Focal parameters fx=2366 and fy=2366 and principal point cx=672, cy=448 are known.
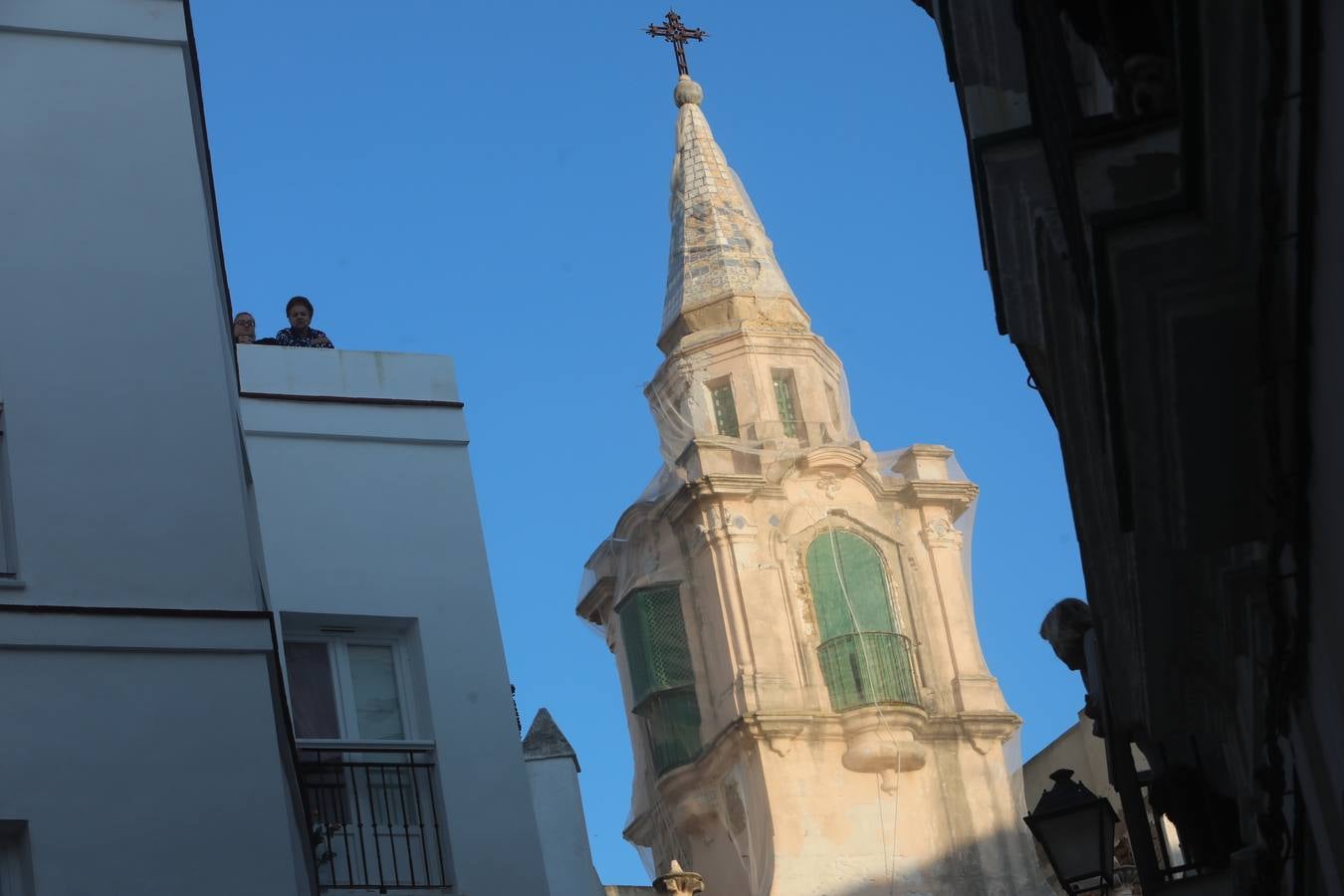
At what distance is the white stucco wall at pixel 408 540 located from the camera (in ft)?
46.2

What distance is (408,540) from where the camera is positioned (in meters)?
15.0

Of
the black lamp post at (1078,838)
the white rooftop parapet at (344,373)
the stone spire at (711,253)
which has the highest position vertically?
the stone spire at (711,253)

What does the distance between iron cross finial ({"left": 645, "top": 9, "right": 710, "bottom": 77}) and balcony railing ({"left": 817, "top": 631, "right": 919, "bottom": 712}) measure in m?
15.8

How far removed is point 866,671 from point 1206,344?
30971mm

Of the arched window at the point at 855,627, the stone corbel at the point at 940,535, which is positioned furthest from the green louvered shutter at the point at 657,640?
the stone corbel at the point at 940,535

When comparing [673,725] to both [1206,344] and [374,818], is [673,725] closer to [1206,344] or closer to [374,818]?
[374,818]

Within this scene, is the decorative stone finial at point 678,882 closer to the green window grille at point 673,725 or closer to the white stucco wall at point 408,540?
the green window grille at point 673,725

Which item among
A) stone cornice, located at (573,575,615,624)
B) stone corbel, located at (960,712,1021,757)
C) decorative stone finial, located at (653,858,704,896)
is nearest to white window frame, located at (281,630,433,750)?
decorative stone finial, located at (653,858,704,896)

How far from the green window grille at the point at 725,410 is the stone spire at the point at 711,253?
1274 millimetres

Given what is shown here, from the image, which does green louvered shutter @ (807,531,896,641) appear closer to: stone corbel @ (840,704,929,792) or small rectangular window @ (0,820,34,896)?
stone corbel @ (840,704,929,792)

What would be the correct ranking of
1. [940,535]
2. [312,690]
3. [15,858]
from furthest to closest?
[940,535]
[312,690]
[15,858]

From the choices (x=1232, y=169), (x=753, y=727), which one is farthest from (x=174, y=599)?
(x=753, y=727)

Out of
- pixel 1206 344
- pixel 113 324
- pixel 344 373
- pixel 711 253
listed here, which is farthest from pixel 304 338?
pixel 711 253

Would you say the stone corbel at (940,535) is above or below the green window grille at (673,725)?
above
